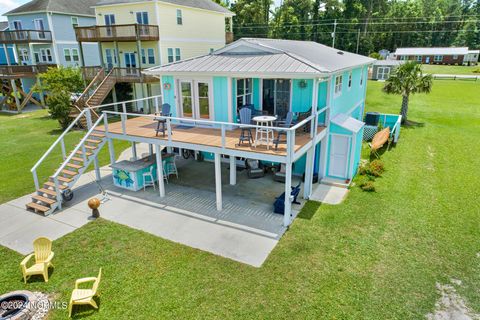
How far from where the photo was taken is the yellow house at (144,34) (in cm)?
2523

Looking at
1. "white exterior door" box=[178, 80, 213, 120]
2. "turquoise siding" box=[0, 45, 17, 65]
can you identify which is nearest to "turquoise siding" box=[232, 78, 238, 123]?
"white exterior door" box=[178, 80, 213, 120]

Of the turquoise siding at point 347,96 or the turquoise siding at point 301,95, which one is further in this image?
the turquoise siding at point 347,96

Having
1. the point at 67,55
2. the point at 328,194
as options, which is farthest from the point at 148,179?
the point at 67,55

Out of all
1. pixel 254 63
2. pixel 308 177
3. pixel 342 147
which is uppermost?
pixel 254 63

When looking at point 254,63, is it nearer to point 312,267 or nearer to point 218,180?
point 218,180

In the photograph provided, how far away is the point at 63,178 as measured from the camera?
1202 centimetres

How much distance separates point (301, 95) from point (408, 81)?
518 inches

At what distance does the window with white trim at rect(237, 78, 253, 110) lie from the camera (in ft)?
43.8

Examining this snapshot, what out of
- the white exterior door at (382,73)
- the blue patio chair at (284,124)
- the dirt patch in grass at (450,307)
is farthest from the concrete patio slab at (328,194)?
the white exterior door at (382,73)

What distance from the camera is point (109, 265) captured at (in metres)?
8.47

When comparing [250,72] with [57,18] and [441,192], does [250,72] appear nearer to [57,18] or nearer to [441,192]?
[441,192]

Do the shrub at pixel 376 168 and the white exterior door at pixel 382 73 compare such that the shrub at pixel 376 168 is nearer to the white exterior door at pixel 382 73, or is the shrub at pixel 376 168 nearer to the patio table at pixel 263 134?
the patio table at pixel 263 134

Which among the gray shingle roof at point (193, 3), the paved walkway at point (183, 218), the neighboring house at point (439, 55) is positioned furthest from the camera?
the neighboring house at point (439, 55)

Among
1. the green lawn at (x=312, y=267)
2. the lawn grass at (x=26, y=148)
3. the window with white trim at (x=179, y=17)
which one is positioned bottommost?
the green lawn at (x=312, y=267)
